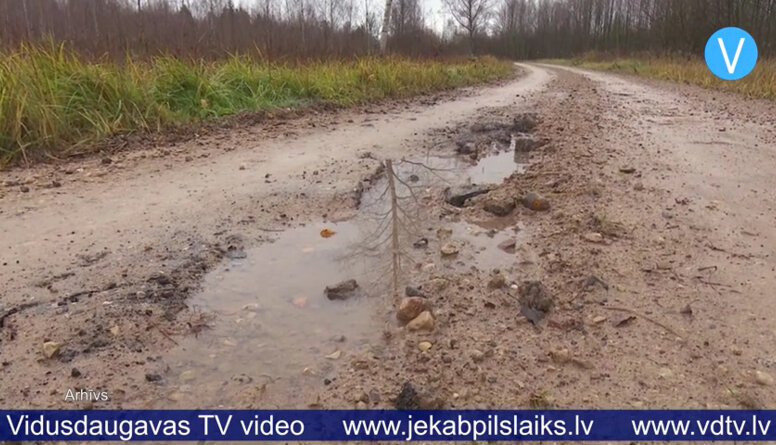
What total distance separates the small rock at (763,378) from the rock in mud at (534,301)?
0.64 metres

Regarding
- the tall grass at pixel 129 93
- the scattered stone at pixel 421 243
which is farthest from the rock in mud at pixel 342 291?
the tall grass at pixel 129 93

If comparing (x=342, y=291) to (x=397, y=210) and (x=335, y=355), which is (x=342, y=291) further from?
(x=397, y=210)

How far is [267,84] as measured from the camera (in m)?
7.14

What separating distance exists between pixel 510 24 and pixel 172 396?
209 ft

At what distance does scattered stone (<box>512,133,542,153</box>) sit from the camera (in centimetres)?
488

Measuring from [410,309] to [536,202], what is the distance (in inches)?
57.1

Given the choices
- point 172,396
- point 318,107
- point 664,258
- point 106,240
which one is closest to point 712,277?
point 664,258

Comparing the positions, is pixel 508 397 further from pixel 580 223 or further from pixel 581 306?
pixel 580 223

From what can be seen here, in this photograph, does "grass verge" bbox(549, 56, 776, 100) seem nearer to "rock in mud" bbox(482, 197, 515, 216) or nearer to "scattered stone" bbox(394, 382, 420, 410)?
"rock in mud" bbox(482, 197, 515, 216)

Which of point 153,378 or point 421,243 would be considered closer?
point 153,378

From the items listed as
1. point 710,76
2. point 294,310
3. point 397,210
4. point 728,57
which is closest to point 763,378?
point 294,310

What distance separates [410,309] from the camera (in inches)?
74.7

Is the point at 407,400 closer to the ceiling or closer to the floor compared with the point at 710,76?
closer to the floor

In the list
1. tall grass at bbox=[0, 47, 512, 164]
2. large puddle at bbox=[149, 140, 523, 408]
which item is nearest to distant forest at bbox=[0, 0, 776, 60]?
tall grass at bbox=[0, 47, 512, 164]
